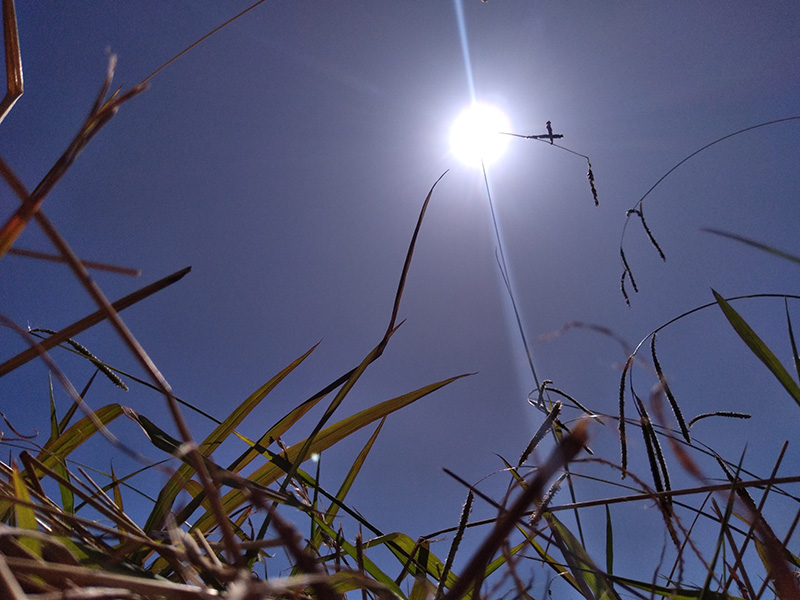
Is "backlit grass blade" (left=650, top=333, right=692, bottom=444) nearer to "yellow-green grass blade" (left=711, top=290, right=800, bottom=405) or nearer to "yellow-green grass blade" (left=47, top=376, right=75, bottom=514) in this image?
"yellow-green grass blade" (left=711, top=290, right=800, bottom=405)

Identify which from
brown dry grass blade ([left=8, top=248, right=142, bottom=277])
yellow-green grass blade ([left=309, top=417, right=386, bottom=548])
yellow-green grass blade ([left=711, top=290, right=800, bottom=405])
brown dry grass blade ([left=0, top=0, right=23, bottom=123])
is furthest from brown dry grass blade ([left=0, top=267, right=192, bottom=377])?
yellow-green grass blade ([left=711, top=290, right=800, bottom=405])

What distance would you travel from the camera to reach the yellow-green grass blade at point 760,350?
0.54 meters

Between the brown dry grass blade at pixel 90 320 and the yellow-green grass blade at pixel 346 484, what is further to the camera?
the yellow-green grass blade at pixel 346 484

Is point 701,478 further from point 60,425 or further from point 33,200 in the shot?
point 60,425

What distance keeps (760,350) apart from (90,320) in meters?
0.76

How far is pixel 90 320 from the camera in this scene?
0.40 metres

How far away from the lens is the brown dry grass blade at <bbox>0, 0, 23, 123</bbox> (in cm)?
40

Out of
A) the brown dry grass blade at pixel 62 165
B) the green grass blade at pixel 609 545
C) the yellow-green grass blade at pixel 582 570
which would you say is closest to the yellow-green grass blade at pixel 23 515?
the brown dry grass blade at pixel 62 165

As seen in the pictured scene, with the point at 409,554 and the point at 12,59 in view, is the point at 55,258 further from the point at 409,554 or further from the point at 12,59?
the point at 409,554

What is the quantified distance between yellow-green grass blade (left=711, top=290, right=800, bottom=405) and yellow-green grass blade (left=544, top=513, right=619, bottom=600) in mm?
290

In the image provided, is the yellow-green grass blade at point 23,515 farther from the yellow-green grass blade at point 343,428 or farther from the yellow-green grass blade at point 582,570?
the yellow-green grass blade at point 582,570

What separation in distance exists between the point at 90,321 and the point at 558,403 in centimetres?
45

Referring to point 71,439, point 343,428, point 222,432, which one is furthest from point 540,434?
point 71,439

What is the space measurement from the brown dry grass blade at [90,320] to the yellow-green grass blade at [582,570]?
1.43 feet
